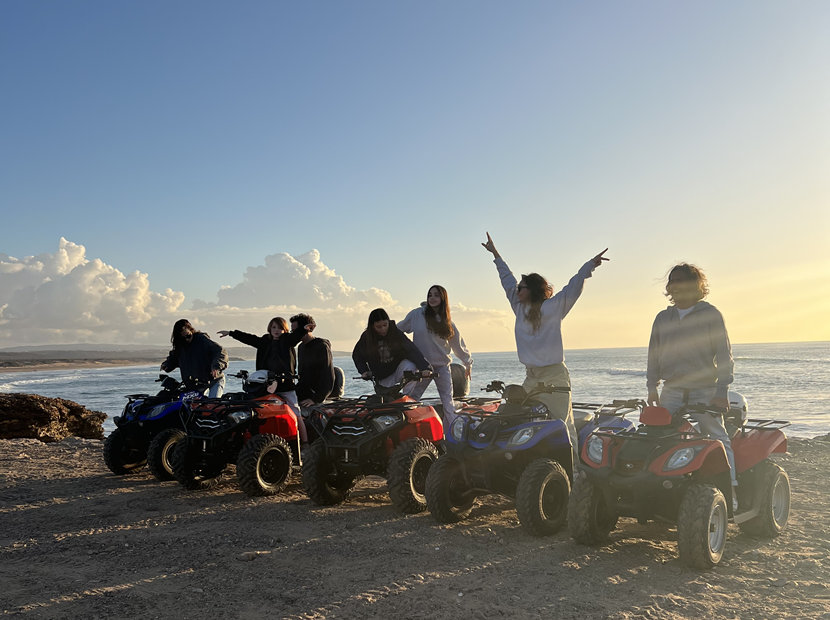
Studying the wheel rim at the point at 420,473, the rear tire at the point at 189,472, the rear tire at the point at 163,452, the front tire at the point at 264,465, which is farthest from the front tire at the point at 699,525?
the rear tire at the point at 163,452

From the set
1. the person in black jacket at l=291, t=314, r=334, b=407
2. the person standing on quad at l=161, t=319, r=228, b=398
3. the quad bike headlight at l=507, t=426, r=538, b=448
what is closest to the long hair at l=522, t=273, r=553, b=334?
the quad bike headlight at l=507, t=426, r=538, b=448

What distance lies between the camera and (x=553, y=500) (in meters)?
5.20

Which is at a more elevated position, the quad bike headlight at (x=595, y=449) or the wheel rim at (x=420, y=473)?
the quad bike headlight at (x=595, y=449)

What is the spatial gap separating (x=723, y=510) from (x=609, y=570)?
88cm

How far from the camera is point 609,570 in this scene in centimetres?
428

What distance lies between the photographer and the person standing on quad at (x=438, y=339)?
287 inches

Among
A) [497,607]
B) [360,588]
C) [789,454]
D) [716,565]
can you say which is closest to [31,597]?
[360,588]

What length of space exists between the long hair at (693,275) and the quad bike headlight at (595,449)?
1267 mm

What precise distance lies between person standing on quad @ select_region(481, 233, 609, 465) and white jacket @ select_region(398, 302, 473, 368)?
5.39 ft

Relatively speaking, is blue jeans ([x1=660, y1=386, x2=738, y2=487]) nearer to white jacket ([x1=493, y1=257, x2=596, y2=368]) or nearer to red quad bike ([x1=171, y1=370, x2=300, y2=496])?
white jacket ([x1=493, y1=257, x2=596, y2=368])

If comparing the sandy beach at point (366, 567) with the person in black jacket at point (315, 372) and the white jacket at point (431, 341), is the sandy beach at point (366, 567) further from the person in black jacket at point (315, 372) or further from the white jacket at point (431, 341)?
the white jacket at point (431, 341)

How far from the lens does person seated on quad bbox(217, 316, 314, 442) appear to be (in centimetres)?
776

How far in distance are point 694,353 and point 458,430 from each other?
199 centimetres

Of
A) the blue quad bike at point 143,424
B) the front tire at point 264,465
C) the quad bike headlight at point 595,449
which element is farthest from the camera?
the blue quad bike at point 143,424
